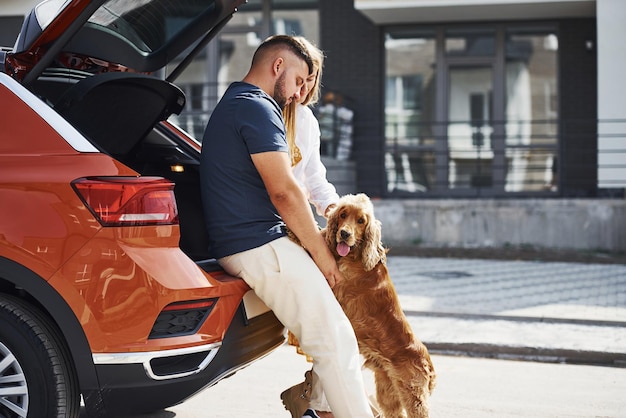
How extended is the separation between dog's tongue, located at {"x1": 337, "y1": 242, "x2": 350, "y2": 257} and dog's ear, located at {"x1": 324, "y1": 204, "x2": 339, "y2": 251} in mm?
84

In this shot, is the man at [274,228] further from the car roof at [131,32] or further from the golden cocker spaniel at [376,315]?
the car roof at [131,32]

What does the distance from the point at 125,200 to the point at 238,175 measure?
0.58m

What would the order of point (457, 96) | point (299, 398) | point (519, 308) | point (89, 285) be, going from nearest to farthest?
point (89, 285) < point (299, 398) < point (519, 308) < point (457, 96)

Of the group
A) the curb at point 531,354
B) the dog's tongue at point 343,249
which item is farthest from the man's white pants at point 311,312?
the curb at point 531,354

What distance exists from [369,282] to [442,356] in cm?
336

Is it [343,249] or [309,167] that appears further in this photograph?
[309,167]

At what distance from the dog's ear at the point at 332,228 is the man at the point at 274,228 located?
87 mm

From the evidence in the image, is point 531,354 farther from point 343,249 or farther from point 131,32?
point 131,32

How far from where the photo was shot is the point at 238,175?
3723 mm

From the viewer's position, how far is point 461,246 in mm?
13984

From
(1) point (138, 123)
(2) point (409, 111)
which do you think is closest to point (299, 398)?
(1) point (138, 123)

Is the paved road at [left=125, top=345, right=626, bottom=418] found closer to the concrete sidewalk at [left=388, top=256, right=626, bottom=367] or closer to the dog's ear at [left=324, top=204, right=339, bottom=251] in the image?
the concrete sidewalk at [left=388, top=256, right=626, bottom=367]

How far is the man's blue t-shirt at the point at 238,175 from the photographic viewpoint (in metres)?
3.66

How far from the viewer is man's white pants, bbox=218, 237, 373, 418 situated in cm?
361
